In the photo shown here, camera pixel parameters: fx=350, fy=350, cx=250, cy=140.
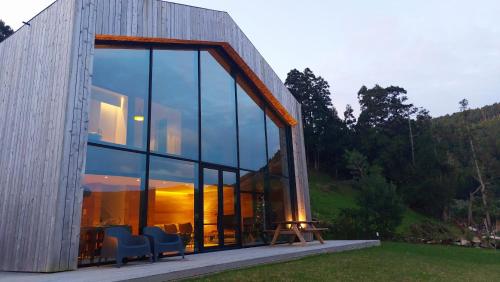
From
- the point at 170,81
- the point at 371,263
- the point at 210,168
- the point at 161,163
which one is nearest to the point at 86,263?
the point at 161,163

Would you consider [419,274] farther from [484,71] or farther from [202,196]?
[484,71]

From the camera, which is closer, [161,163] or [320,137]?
[161,163]

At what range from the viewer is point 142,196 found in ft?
19.1

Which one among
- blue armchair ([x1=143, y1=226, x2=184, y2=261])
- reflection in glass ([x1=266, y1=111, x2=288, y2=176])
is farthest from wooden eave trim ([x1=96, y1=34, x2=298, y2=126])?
blue armchair ([x1=143, y1=226, x2=184, y2=261])

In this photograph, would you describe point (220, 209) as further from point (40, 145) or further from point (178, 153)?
point (40, 145)

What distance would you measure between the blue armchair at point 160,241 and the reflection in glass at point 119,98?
4.71ft

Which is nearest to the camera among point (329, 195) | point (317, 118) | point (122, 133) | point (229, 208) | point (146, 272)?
point (146, 272)

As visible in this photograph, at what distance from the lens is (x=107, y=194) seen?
207 inches

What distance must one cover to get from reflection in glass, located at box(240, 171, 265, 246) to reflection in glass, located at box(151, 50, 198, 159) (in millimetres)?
1942

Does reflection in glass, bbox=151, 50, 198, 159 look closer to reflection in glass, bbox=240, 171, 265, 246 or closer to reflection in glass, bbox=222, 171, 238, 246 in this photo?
reflection in glass, bbox=222, 171, 238, 246

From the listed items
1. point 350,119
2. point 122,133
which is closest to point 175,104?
point 122,133

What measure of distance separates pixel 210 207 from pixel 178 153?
4.48ft

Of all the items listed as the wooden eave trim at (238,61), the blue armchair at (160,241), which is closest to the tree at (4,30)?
the wooden eave trim at (238,61)

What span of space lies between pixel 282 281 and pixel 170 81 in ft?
15.4
